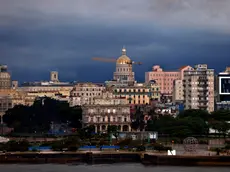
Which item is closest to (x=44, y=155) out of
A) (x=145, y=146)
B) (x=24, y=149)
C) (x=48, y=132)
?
(x=24, y=149)

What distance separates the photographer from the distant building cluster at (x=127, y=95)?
110 m

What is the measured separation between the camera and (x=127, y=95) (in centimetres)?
13700

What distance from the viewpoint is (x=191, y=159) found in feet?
246

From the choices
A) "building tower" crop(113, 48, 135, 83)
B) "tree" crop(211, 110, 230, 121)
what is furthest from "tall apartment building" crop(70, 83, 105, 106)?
"tree" crop(211, 110, 230, 121)

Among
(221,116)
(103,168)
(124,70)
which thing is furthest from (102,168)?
(124,70)

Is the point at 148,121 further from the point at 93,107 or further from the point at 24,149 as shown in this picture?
the point at 24,149

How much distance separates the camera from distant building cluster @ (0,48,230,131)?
109688 millimetres

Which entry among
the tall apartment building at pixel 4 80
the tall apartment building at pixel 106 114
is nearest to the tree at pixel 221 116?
the tall apartment building at pixel 106 114

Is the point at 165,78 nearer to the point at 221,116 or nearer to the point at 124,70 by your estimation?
the point at 124,70

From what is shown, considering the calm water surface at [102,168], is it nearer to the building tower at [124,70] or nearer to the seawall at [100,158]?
the seawall at [100,158]

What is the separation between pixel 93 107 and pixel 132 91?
29.4 m

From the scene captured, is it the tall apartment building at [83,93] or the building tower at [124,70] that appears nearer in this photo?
the tall apartment building at [83,93]

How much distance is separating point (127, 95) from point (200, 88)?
19581 millimetres

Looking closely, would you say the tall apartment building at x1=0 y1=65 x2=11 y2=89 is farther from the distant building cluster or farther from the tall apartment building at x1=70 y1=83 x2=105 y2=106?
the tall apartment building at x1=70 y1=83 x2=105 y2=106
